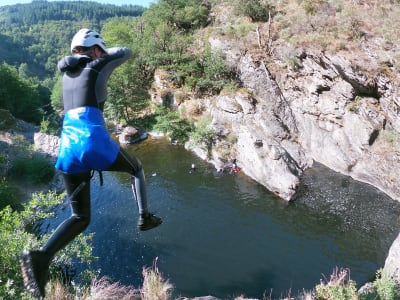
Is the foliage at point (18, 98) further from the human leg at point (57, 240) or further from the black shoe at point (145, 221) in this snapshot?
the black shoe at point (145, 221)

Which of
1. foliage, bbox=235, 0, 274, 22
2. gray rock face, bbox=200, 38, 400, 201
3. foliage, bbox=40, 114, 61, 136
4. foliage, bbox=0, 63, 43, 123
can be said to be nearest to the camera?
gray rock face, bbox=200, 38, 400, 201

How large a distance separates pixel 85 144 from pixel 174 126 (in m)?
28.9

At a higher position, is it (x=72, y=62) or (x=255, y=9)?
(x=255, y=9)

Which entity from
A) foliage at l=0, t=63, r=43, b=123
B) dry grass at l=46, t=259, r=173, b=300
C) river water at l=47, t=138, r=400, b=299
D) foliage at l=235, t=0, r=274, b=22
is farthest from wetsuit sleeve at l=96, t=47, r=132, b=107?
foliage at l=0, t=63, r=43, b=123

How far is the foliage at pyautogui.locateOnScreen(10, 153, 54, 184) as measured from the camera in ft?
79.6

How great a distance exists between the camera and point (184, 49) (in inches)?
1411

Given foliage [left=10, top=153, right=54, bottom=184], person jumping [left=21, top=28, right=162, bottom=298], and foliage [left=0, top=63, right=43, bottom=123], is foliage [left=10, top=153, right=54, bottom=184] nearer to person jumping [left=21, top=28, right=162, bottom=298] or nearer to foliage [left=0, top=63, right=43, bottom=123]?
foliage [left=0, top=63, right=43, bottom=123]

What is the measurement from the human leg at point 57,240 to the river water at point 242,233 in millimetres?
11535

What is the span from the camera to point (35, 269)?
11.3ft

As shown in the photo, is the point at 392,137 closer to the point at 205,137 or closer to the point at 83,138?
the point at 205,137

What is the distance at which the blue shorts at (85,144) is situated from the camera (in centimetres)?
311

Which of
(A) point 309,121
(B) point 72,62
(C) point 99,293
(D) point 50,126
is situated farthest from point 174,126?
(B) point 72,62

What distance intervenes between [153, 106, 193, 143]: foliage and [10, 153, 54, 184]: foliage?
37.1ft

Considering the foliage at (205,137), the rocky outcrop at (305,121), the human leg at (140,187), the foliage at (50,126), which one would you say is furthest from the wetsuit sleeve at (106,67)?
the foliage at (50,126)
